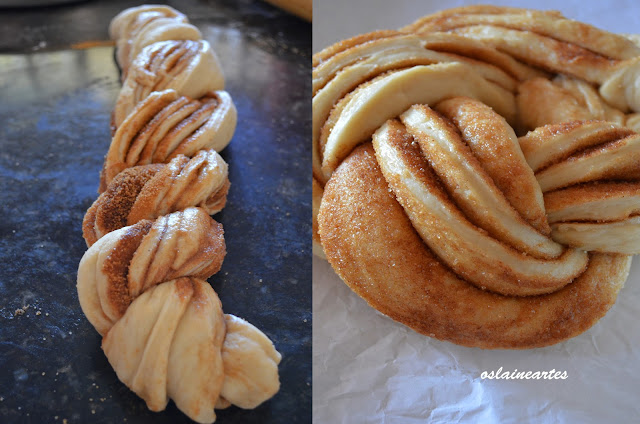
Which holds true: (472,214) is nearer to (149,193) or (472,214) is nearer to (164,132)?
(149,193)

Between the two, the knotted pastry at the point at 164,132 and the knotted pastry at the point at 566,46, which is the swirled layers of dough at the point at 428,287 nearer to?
the knotted pastry at the point at 566,46

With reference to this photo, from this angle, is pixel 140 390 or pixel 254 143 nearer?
pixel 140 390

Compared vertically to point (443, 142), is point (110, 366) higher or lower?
lower

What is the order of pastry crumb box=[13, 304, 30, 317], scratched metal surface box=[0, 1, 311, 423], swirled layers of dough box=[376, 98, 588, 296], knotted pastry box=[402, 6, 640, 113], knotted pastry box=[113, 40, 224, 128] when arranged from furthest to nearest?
knotted pastry box=[113, 40, 224, 128]
knotted pastry box=[402, 6, 640, 113]
pastry crumb box=[13, 304, 30, 317]
scratched metal surface box=[0, 1, 311, 423]
swirled layers of dough box=[376, 98, 588, 296]

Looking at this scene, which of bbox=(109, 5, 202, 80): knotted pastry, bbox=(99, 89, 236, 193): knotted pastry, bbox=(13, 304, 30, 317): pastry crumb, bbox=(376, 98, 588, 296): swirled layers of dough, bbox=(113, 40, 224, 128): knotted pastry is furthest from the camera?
bbox=(109, 5, 202, 80): knotted pastry

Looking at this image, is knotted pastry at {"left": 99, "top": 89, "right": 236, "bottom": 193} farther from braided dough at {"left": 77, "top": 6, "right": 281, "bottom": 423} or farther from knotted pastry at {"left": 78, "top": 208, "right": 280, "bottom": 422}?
knotted pastry at {"left": 78, "top": 208, "right": 280, "bottom": 422}

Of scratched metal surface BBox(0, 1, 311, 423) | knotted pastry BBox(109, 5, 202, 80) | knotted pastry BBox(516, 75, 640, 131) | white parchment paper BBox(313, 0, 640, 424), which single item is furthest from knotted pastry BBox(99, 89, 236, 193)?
knotted pastry BBox(516, 75, 640, 131)

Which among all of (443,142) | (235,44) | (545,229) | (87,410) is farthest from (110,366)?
(235,44)

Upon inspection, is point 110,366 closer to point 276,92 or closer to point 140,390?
point 140,390
